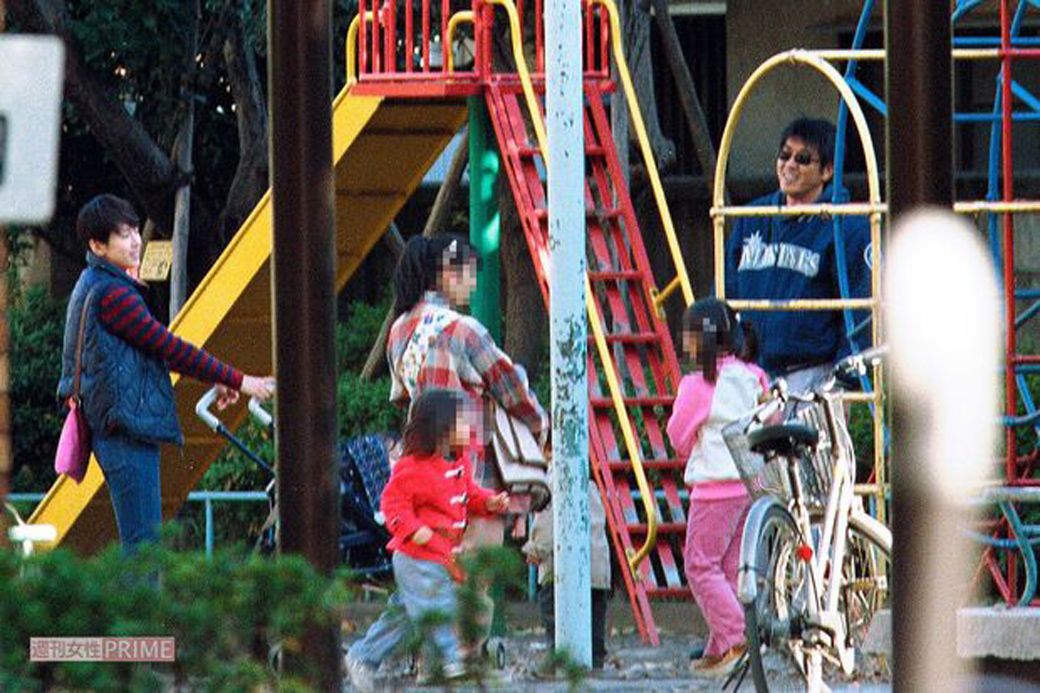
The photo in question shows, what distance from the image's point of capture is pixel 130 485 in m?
9.69

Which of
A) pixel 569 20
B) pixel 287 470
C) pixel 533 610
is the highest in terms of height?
pixel 569 20

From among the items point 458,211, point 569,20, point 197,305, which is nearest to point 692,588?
point 569,20

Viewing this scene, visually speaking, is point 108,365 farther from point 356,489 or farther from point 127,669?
point 127,669

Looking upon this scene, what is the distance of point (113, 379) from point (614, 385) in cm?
230

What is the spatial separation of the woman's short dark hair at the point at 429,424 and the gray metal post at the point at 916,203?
3754 millimetres

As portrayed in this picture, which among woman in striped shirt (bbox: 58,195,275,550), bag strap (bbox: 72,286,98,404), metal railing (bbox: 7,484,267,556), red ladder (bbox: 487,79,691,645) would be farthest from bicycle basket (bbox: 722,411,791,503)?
metal railing (bbox: 7,484,267,556)

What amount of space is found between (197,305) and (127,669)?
27.6 feet

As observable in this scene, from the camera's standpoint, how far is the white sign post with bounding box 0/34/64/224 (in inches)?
202

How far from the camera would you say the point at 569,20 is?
9680 mm

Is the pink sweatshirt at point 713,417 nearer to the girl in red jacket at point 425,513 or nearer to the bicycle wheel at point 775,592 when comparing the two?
the girl in red jacket at point 425,513

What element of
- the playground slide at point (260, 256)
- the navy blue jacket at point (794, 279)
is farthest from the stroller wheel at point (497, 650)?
the playground slide at point (260, 256)

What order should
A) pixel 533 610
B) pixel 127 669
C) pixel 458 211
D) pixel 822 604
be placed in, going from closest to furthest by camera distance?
pixel 127 669 → pixel 822 604 → pixel 533 610 → pixel 458 211

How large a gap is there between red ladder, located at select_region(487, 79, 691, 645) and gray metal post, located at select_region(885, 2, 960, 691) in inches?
212

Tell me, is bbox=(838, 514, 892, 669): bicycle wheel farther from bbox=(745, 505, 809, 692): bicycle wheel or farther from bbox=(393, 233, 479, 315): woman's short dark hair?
bbox=(393, 233, 479, 315): woman's short dark hair
